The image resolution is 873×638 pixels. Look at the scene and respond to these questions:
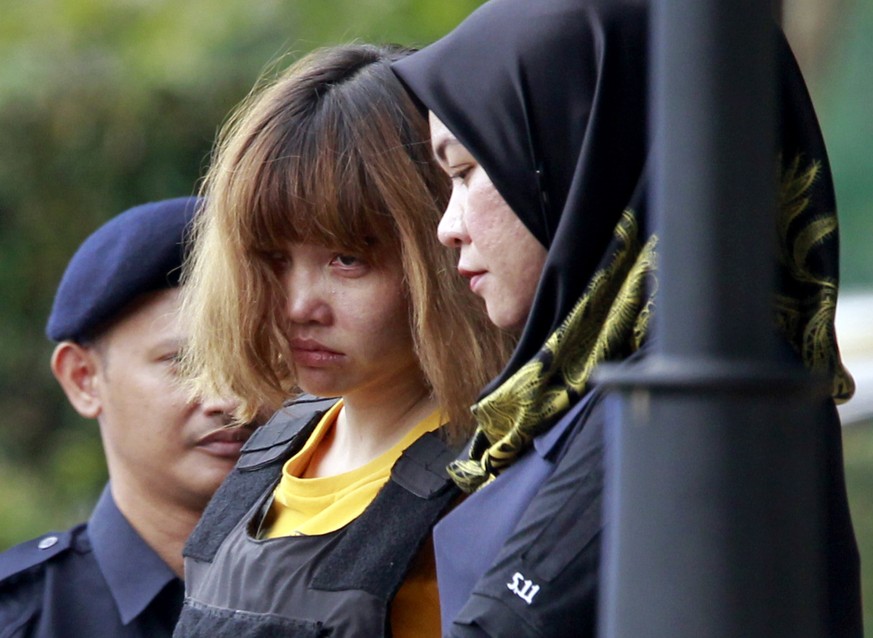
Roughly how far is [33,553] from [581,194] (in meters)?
1.76

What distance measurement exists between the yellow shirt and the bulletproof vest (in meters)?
0.03

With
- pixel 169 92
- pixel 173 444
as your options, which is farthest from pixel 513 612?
pixel 169 92

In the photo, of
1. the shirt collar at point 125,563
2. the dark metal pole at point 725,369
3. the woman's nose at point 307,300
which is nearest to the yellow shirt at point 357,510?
the woman's nose at point 307,300

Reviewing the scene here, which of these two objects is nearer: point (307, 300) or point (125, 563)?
point (307, 300)

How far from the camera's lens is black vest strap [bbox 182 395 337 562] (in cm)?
225

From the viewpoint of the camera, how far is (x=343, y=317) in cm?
207

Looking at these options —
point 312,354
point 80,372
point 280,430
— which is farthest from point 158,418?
point 312,354

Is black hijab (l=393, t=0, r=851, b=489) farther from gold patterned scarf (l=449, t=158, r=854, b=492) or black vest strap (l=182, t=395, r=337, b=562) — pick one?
black vest strap (l=182, t=395, r=337, b=562)

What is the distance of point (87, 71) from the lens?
5805 millimetres

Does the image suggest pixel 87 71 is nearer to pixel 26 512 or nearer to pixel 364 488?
pixel 26 512

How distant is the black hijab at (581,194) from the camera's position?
5.19 feet

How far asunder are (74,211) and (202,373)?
397 centimetres

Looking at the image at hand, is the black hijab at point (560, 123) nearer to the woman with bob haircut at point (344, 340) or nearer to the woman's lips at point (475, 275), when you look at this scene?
the woman's lips at point (475, 275)

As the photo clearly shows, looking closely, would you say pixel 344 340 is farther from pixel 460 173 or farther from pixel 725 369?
pixel 725 369
